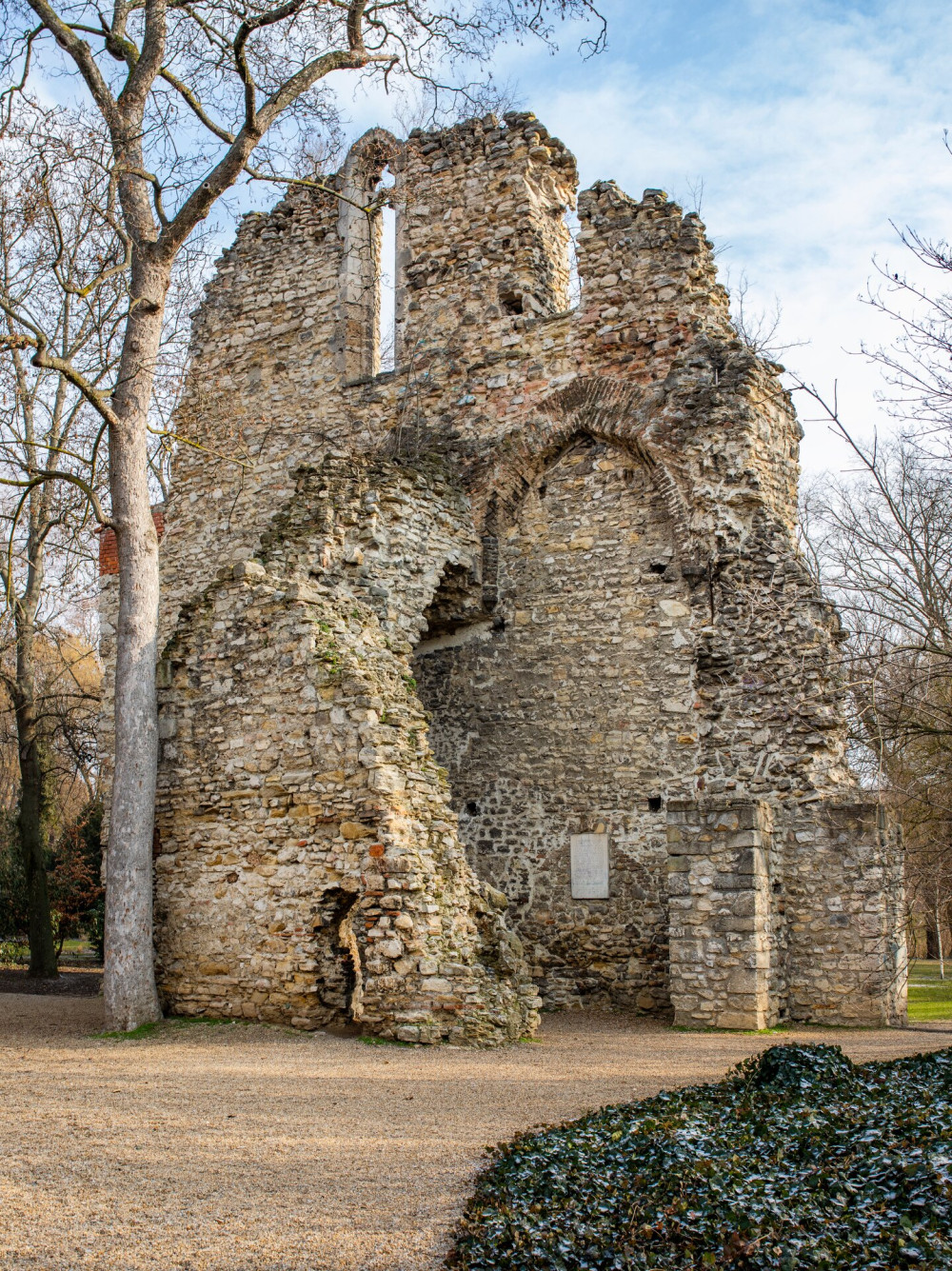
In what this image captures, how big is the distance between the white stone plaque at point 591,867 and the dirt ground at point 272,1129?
2.04 meters

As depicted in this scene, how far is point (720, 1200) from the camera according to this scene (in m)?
4.27

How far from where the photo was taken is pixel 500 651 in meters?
12.5

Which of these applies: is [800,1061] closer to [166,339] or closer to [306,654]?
[306,654]

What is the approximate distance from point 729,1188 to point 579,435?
9.25 meters

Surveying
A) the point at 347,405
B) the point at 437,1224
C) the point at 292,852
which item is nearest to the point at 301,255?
the point at 347,405

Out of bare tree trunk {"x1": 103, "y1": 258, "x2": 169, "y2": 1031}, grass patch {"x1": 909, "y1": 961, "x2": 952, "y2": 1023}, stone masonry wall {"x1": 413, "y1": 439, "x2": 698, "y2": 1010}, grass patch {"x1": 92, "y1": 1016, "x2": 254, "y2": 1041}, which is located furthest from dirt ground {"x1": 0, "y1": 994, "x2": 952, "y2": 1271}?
grass patch {"x1": 909, "y1": 961, "x2": 952, "y2": 1023}

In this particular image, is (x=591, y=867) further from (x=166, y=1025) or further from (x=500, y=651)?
(x=166, y=1025)

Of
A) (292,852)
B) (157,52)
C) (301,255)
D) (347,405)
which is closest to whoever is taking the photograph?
(292,852)

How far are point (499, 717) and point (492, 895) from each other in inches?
131

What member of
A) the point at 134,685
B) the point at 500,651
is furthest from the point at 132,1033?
the point at 500,651

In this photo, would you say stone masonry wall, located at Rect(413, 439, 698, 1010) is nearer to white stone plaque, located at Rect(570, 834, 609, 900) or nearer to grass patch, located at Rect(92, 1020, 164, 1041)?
white stone plaque, located at Rect(570, 834, 609, 900)

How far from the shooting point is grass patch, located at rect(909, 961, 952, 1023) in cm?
1277

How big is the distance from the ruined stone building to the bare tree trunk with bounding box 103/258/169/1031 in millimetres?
270

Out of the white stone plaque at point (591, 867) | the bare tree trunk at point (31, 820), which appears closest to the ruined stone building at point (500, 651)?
the white stone plaque at point (591, 867)
